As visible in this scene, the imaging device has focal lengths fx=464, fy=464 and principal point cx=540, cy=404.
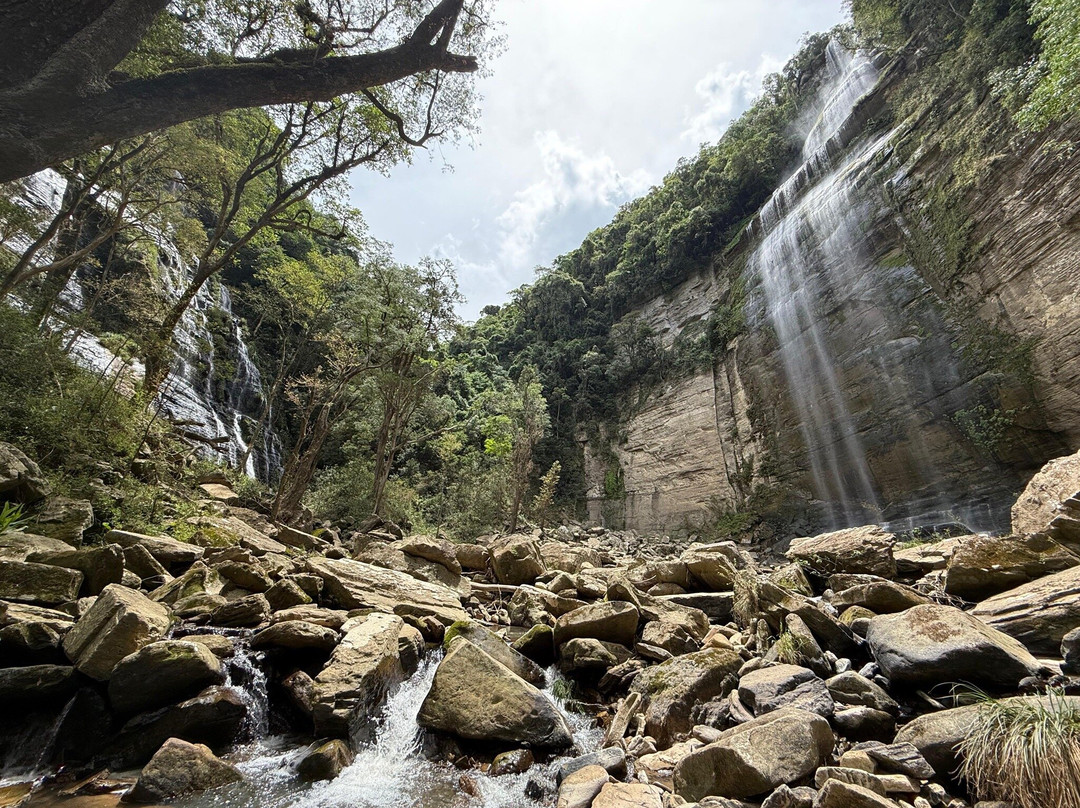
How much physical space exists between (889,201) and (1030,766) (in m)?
18.3

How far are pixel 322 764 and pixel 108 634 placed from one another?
6.30ft

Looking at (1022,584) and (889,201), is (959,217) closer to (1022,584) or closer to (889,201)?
(889,201)

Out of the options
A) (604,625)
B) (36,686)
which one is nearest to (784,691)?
(604,625)

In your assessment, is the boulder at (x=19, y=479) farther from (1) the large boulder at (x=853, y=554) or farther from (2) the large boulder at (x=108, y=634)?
(1) the large boulder at (x=853, y=554)

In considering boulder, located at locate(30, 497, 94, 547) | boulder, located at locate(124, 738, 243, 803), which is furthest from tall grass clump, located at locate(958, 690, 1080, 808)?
boulder, located at locate(30, 497, 94, 547)

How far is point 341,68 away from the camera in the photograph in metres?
5.00

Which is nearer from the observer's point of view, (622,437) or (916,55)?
(916,55)

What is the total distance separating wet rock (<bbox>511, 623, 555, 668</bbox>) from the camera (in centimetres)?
566

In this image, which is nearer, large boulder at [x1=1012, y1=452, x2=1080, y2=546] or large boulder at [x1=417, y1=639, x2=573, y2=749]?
large boulder at [x1=417, y1=639, x2=573, y2=749]

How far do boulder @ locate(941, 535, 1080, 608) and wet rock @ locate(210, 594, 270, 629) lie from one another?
7083 mm

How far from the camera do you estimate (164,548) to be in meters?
5.59

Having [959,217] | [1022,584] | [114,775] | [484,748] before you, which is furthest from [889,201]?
[114,775]

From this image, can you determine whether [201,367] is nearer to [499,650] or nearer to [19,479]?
[19,479]

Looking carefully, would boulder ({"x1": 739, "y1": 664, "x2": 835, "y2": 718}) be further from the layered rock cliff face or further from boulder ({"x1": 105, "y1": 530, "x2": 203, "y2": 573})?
the layered rock cliff face
